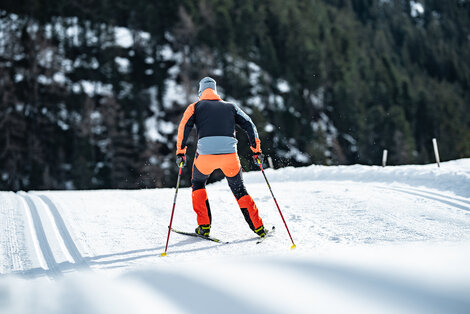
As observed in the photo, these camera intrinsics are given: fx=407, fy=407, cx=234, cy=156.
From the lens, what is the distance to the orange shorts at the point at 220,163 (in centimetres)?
477

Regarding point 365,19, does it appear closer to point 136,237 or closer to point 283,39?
point 283,39

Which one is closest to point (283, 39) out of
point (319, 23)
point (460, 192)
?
point (319, 23)

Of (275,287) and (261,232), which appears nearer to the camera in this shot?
(275,287)

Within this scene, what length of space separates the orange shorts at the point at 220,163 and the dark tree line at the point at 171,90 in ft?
95.3

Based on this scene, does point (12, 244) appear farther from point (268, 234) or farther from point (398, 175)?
point (398, 175)

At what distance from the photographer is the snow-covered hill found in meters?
2.82

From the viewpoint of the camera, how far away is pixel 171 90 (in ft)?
166

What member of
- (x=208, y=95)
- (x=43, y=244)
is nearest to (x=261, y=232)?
(x=208, y=95)

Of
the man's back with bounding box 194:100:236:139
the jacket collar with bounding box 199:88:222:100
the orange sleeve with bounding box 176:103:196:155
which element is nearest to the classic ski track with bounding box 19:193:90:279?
the orange sleeve with bounding box 176:103:196:155

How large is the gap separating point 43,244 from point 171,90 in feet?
156

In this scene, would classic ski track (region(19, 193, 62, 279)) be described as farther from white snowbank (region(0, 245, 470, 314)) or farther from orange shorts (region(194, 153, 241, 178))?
orange shorts (region(194, 153, 241, 178))

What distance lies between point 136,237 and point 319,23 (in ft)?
230

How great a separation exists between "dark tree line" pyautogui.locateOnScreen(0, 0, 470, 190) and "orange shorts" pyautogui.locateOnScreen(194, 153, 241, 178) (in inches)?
1144

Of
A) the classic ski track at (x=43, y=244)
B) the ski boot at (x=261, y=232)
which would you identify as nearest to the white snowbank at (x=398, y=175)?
the ski boot at (x=261, y=232)
